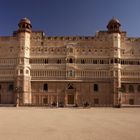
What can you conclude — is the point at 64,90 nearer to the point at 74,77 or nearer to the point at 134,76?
the point at 74,77

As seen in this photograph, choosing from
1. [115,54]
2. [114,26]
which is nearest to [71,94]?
[115,54]

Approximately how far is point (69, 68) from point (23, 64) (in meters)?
9.42

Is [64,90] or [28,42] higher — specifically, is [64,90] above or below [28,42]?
below

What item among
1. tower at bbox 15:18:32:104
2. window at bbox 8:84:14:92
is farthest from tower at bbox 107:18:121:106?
window at bbox 8:84:14:92

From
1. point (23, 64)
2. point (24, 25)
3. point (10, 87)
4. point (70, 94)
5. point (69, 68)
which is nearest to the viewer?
point (23, 64)

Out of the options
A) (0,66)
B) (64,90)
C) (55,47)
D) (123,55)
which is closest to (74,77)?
(64,90)

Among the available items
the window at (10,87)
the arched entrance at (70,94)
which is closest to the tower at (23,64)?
the window at (10,87)

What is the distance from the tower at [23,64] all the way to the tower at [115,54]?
56.4 feet

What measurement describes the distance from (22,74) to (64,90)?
29.7ft

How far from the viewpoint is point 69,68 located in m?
59.3

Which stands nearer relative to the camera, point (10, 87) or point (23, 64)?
point (23, 64)

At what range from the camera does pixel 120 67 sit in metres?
59.3

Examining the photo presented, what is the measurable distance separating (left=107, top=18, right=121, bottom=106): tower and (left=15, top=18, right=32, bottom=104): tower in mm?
17204

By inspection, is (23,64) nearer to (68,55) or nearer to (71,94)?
(68,55)
